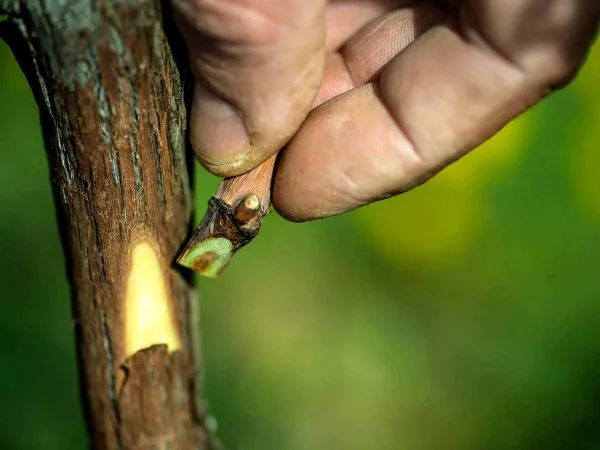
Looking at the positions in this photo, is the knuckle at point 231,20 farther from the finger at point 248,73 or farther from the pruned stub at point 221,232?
the pruned stub at point 221,232

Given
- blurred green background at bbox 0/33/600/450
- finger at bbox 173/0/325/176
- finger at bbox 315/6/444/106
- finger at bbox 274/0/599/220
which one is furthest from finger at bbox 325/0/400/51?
blurred green background at bbox 0/33/600/450

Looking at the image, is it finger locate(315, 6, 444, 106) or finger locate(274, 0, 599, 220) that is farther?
finger locate(315, 6, 444, 106)

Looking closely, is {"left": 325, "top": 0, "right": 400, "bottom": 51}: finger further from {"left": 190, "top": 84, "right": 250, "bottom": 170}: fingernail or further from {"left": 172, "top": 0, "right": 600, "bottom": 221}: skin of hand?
{"left": 190, "top": 84, "right": 250, "bottom": 170}: fingernail

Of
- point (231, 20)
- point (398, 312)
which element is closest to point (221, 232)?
point (231, 20)

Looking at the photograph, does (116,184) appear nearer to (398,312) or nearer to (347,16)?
(347,16)

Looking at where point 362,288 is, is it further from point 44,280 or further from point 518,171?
point 44,280

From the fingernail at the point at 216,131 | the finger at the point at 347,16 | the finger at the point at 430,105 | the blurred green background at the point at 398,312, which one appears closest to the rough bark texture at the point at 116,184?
the fingernail at the point at 216,131

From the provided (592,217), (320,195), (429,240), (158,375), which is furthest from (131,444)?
(592,217)
